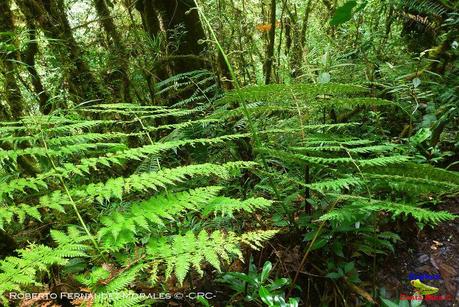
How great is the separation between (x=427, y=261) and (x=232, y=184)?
139cm

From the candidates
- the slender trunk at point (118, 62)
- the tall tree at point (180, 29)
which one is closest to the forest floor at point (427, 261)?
the tall tree at point (180, 29)

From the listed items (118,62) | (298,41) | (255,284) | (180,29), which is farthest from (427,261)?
(298,41)

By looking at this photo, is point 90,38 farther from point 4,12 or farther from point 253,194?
point 253,194

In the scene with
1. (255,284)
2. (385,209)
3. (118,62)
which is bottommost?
(255,284)

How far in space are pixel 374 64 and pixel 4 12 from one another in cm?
415

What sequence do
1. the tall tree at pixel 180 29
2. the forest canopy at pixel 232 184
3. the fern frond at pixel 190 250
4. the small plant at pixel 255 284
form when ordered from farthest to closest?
1. the tall tree at pixel 180 29
2. the small plant at pixel 255 284
3. the forest canopy at pixel 232 184
4. the fern frond at pixel 190 250

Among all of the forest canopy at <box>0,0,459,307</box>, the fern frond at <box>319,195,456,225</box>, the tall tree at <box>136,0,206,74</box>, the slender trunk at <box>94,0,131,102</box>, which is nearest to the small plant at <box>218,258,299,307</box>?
the forest canopy at <box>0,0,459,307</box>

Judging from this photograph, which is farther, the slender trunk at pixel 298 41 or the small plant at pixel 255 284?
the slender trunk at pixel 298 41

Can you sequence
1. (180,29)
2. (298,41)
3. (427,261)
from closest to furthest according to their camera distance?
1. (427,261)
2. (180,29)
3. (298,41)

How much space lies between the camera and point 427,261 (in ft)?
6.43

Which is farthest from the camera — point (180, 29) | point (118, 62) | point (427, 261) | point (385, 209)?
point (118, 62)

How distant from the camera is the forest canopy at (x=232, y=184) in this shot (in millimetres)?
1382

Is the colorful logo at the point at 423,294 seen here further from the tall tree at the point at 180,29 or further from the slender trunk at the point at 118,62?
the slender trunk at the point at 118,62

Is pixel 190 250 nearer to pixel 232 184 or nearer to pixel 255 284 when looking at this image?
→ pixel 255 284
